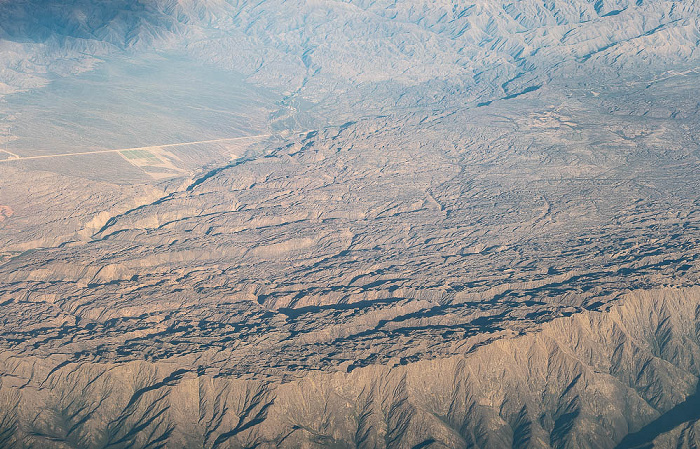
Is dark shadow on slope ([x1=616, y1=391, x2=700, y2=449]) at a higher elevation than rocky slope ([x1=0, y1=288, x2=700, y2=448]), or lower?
lower

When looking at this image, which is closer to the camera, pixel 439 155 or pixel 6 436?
pixel 6 436

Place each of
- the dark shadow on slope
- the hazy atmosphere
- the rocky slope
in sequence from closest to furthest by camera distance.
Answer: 1. the rocky slope
2. the dark shadow on slope
3. the hazy atmosphere

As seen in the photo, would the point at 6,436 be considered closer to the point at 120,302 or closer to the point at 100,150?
the point at 120,302

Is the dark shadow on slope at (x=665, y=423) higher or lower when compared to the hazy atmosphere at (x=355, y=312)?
lower

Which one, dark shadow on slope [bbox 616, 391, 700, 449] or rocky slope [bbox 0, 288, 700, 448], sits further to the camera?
dark shadow on slope [bbox 616, 391, 700, 449]

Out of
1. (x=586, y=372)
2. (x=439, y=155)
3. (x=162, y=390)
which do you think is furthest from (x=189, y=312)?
(x=439, y=155)

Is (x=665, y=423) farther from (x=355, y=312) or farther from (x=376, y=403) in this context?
(x=355, y=312)

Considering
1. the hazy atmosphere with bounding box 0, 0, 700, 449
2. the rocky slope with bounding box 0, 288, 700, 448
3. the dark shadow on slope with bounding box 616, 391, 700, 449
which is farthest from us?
the hazy atmosphere with bounding box 0, 0, 700, 449

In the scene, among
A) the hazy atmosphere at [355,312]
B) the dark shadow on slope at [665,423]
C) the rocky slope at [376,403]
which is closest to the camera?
the rocky slope at [376,403]
